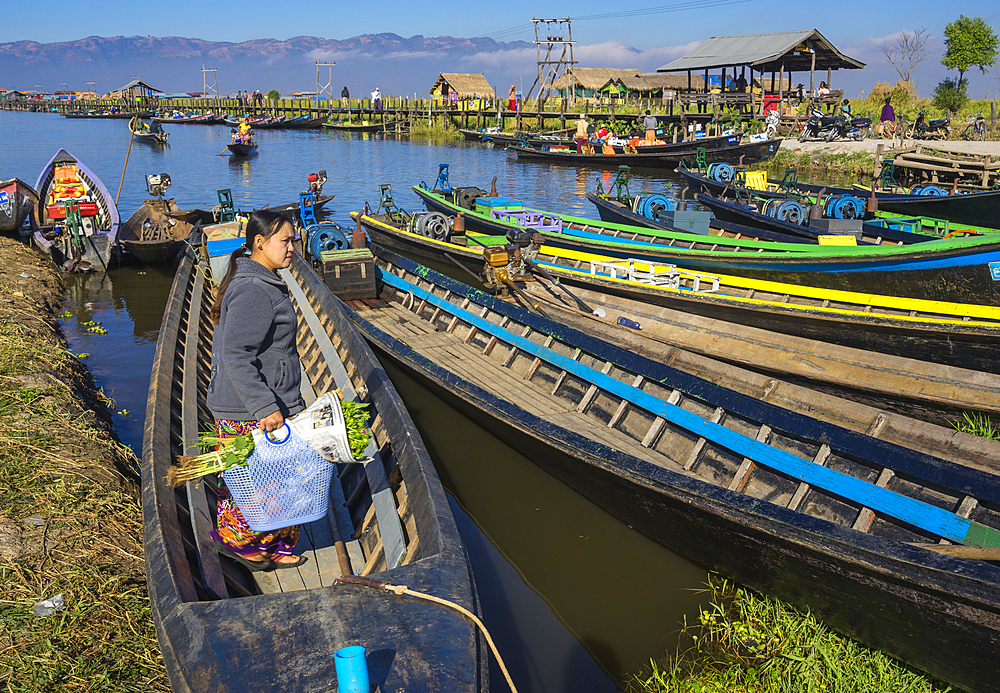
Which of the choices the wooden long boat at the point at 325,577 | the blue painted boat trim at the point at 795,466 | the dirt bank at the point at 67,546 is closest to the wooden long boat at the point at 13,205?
the dirt bank at the point at 67,546

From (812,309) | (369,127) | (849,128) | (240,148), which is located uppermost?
(369,127)

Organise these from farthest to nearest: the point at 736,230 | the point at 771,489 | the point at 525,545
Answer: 1. the point at 736,230
2. the point at 525,545
3. the point at 771,489

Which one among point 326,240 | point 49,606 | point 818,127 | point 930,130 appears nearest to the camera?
point 49,606

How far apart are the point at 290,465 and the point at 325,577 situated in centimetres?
116

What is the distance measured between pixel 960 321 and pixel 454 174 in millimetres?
29864

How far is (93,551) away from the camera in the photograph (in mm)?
4324

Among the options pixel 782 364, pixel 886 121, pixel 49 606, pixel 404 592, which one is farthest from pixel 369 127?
pixel 404 592

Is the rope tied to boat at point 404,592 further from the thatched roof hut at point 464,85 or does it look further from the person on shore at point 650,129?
the thatched roof hut at point 464,85

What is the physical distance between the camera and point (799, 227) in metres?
12.9

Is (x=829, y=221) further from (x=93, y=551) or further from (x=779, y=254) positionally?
(x=93, y=551)

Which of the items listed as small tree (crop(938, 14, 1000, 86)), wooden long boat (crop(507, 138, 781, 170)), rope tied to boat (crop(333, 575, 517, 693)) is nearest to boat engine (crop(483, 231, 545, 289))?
rope tied to boat (crop(333, 575, 517, 693))

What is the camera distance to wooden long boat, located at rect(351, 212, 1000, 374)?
6906 millimetres


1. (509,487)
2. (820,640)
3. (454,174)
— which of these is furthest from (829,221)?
(454,174)

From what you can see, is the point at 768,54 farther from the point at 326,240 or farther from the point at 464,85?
the point at 464,85
